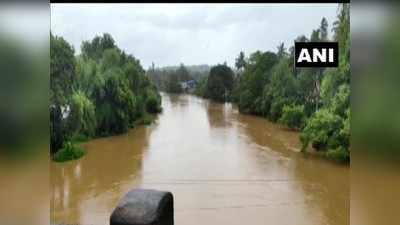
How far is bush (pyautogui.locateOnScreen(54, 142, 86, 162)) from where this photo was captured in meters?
9.20

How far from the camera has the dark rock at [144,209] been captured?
4.48ft

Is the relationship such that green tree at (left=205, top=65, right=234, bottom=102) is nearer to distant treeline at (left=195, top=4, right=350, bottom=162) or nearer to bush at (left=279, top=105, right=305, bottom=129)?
distant treeline at (left=195, top=4, right=350, bottom=162)

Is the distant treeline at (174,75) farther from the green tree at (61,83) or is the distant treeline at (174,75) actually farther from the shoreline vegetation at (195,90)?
the green tree at (61,83)

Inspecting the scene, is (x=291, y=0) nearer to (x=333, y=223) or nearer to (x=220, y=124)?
(x=333, y=223)

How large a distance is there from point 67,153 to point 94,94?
1.65 m

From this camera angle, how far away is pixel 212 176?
9.08m

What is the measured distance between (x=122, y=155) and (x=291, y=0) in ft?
31.0

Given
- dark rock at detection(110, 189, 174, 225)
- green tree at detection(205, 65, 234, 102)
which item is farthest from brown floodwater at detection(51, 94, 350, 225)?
dark rock at detection(110, 189, 174, 225)

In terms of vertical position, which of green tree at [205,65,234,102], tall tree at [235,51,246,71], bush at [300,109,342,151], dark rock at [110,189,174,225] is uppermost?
tall tree at [235,51,246,71]

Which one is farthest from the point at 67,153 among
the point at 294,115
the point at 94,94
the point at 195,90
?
the point at 195,90

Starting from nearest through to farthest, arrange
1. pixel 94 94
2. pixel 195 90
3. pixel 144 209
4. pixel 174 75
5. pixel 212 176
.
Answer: pixel 144 209, pixel 212 176, pixel 94 94, pixel 174 75, pixel 195 90

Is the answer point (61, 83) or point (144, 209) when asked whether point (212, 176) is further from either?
point (144, 209)

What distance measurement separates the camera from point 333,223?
630 cm

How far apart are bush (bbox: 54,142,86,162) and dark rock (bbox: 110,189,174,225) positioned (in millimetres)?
8001
